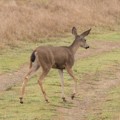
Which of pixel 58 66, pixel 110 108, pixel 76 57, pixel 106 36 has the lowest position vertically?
pixel 106 36

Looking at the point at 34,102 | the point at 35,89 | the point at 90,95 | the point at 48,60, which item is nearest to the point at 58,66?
the point at 48,60

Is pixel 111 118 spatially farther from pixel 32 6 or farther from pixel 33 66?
pixel 32 6

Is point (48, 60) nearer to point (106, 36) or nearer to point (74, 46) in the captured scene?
point (74, 46)

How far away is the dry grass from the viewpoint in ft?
83.9

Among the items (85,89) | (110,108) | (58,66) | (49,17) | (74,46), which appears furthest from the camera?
(49,17)

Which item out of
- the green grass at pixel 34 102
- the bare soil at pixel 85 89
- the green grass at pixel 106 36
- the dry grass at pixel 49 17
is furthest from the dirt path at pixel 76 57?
the dry grass at pixel 49 17

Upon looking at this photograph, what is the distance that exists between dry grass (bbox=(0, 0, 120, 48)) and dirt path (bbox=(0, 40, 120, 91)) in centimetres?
270

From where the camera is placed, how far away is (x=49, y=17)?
29.6 metres

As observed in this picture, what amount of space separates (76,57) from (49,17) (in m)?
7.60

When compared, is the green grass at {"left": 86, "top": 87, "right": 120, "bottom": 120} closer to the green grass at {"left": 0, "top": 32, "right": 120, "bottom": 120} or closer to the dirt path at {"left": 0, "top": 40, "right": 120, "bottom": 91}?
the green grass at {"left": 0, "top": 32, "right": 120, "bottom": 120}

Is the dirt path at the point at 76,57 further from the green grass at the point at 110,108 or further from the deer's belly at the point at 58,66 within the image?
the green grass at the point at 110,108

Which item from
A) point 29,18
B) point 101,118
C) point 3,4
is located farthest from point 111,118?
point 3,4

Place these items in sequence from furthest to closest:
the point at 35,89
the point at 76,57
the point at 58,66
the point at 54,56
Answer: the point at 76,57 < the point at 35,89 < the point at 58,66 < the point at 54,56

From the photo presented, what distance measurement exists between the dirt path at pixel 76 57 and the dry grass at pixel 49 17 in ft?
8.87
